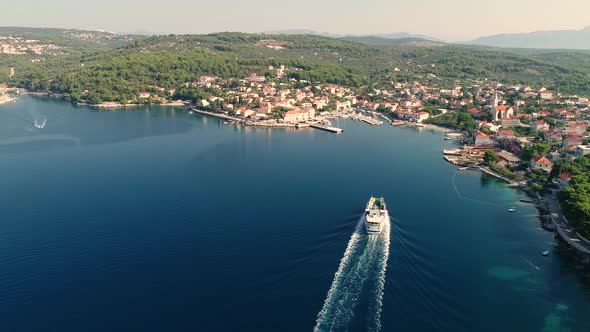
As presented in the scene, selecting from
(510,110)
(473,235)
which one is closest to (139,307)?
(473,235)

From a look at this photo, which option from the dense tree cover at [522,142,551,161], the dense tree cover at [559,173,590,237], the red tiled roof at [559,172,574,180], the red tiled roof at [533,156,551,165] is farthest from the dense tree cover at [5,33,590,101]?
the dense tree cover at [559,173,590,237]

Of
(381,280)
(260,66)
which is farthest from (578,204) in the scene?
(260,66)

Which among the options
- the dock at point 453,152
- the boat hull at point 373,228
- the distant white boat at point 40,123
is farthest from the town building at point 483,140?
Result: the distant white boat at point 40,123

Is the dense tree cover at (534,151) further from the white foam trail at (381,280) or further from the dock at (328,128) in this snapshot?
the dock at (328,128)

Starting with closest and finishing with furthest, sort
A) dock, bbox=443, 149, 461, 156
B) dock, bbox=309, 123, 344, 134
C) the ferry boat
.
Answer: the ferry boat
dock, bbox=443, 149, 461, 156
dock, bbox=309, 123, 344, 134

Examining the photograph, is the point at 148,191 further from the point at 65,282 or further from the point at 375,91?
the point at 375,91

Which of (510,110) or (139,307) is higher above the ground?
(510,110)

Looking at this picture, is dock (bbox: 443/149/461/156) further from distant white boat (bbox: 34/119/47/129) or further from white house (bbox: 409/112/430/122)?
distant white boat (bbox: 34/119/47/129)
